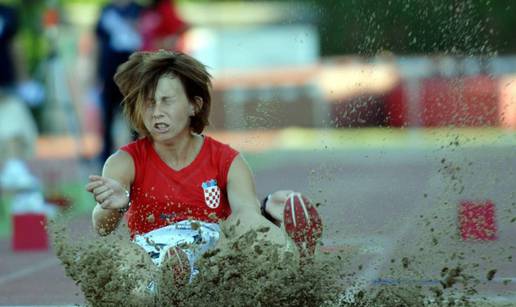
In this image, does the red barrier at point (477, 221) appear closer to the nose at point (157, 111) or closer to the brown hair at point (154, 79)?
the brown hair at point (154, 79)

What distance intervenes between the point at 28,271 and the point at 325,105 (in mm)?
16732

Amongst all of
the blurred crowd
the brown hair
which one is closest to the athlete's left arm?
the brown hair

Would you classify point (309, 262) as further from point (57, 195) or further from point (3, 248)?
point (57, 195)

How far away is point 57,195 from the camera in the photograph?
12.3 metres

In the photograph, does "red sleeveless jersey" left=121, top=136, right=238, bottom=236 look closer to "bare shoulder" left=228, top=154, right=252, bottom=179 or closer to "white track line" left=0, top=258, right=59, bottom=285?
"bare shoulder" left=228, top=154, right=252, bottom=179

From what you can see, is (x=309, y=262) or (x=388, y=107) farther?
(x=388, y=107)

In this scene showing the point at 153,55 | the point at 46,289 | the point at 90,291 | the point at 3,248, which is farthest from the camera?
the point at 3,248

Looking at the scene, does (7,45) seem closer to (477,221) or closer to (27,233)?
(27,233)

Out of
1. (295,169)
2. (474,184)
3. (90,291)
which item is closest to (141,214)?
(90,291)

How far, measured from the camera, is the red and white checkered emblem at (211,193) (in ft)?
19.5

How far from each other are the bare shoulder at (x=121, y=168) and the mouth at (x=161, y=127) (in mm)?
194

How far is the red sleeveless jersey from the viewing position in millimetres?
5910

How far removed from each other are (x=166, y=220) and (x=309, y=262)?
679 mm

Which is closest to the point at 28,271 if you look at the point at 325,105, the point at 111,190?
the point at 111,190
